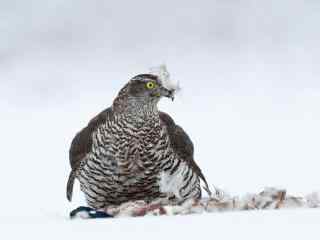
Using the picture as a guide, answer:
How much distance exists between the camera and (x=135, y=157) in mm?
4785

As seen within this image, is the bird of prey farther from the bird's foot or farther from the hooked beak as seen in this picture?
the bird's foot

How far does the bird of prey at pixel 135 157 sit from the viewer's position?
4.78m

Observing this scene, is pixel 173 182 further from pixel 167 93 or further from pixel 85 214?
pixel 85 214

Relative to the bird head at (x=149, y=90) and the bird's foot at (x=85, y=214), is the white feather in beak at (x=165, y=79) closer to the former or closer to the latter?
the bird head at (x=149, y=90)

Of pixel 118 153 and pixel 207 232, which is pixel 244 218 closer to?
pixel 207 232

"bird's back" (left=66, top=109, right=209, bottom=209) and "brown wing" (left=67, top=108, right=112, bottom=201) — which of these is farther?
"brown wing" (left=67, top=108, right=112, bottom=201)

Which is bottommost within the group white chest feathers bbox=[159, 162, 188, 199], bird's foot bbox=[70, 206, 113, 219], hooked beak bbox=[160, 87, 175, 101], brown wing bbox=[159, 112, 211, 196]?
bird's foot bbox=[70, 206, 113, 219]

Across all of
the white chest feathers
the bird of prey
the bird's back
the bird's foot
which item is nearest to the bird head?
the bird of prey

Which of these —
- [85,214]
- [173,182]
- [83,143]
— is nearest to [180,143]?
[173,182]

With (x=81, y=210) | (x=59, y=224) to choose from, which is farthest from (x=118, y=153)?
(x=59, y=224)

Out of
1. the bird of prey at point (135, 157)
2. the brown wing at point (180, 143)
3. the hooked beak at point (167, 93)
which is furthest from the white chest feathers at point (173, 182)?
the hooked beak at point (167, 93)

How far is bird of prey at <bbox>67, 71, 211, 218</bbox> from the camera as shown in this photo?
478 cm

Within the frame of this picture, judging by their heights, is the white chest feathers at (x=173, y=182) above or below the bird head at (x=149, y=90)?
below

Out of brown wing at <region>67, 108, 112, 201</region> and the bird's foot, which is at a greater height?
brown wing at <region>67, 108, 112, 201</region>
